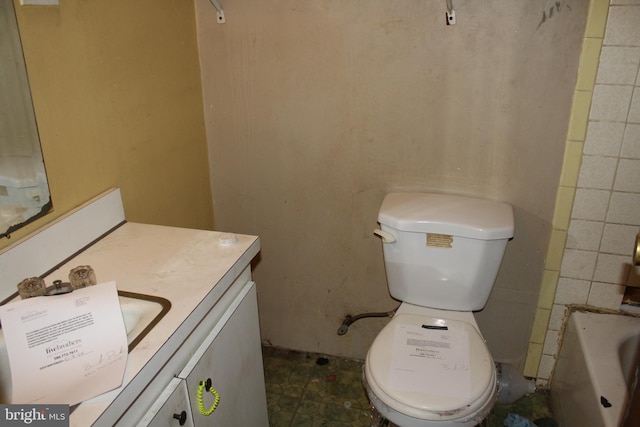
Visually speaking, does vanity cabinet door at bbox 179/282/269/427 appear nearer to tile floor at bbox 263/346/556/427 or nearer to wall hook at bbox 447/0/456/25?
tile floor at bbox 263/346/556/427

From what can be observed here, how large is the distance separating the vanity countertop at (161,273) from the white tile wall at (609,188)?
110 centimetres

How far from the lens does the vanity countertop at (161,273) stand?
893 mm

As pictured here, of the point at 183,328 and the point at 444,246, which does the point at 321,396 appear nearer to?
the point at 444,246

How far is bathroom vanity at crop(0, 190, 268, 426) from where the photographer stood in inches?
35.7

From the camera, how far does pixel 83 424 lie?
76cm

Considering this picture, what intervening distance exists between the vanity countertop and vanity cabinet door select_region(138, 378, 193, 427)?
8 centimetres

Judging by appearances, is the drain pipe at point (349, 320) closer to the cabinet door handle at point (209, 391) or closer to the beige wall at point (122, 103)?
the beige wall at point (122, 103)

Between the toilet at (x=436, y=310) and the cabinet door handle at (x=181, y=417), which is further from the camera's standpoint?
the toilet at (x=436, y=310)

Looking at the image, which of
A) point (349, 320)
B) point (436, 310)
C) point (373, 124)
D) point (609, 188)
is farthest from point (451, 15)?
point (349, 320)

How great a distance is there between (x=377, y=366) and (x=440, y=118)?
2.67 feet

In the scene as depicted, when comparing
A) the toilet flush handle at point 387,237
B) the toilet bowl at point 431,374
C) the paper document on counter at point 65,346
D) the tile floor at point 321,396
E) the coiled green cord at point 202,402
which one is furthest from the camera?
the tile floor at point 321,396

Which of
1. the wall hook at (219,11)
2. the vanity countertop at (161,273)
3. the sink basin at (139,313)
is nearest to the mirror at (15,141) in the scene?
the vanity countertop at (161,273)

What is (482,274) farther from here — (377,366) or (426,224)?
(377,366)

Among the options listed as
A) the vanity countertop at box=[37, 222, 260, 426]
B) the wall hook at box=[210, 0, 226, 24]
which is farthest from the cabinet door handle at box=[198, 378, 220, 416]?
the wall hook at box=[210, 0, 226, 24]
